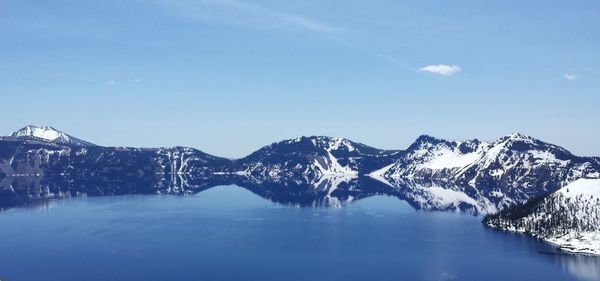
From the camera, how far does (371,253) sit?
195 metres

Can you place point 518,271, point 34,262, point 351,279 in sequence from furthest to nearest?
point 34,262 < point 518,271 < point 351,279

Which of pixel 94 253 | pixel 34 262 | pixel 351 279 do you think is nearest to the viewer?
pixel 351 279

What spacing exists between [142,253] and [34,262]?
36.0 metres

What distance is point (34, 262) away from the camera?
179m

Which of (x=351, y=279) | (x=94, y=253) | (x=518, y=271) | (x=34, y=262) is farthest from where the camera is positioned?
(x=94, y=253)

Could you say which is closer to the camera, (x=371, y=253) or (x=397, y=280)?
(x=397, y=280)

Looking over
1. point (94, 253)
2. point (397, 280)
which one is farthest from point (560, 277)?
point (94, 253)

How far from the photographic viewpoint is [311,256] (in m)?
189

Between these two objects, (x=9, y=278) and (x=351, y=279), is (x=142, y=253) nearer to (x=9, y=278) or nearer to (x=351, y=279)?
(x=9, y=278)

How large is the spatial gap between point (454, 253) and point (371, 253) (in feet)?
102

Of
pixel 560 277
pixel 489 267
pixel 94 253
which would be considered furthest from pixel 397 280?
pixel 94 253

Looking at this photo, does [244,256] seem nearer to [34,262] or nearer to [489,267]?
[34,262]

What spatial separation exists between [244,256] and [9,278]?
2931 inches

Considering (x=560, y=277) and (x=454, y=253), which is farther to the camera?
(x=454, y=253)
